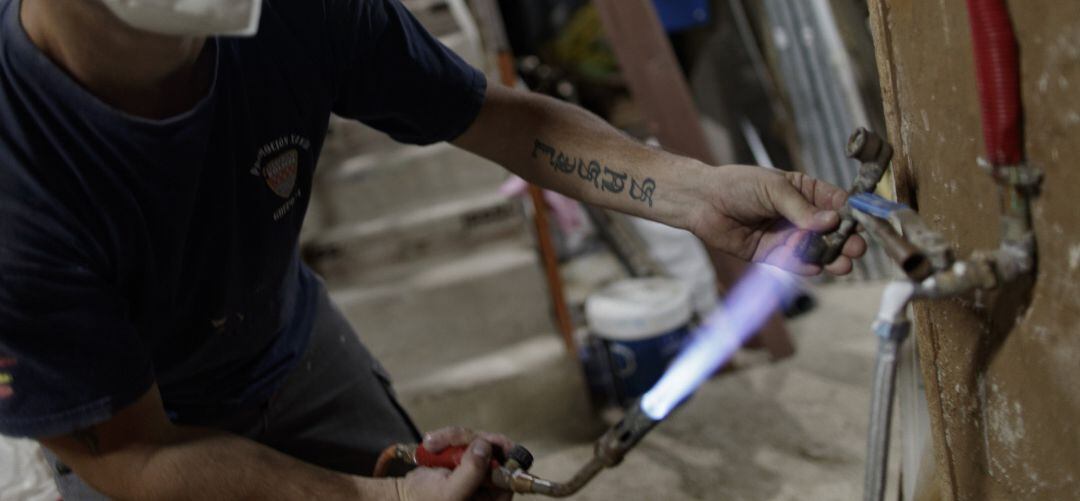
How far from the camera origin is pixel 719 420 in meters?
2.70

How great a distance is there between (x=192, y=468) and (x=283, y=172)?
1.60 feet

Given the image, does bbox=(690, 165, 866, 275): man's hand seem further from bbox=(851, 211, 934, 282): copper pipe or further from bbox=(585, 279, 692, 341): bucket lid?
bbox=(585, 279, 692, 341): bucket lid

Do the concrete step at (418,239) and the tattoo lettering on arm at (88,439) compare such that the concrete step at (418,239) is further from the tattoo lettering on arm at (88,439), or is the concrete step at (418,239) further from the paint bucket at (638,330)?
the tattoo lettering on arm at (88,439)

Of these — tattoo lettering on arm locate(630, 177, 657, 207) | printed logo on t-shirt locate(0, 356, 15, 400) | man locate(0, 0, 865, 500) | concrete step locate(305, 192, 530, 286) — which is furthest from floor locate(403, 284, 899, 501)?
printed logo on t-shirt locate(0, 356, 15, 400)

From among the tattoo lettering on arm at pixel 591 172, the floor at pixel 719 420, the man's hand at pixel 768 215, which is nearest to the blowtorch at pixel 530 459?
the man's hand at pixel 768 215

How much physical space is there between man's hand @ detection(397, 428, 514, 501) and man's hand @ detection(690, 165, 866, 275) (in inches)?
18.6

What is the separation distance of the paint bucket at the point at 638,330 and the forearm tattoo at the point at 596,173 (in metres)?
1.41

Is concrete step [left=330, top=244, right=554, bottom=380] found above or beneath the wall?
beneath

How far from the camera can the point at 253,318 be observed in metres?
1.40

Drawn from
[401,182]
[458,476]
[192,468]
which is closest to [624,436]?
[458,476]

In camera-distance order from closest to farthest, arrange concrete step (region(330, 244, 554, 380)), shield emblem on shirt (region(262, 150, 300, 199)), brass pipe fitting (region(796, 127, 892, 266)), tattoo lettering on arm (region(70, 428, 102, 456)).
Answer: brass pipe fitting (region(796, 127, 892, 266)), tattoo lettering on arm (region(70, 428, 102, 456)), shield emblem on shirt (region(262, 150, 300, 199)), concrete step (region(330, 244, 554, 380))

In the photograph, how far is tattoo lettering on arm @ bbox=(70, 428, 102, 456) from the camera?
3.51 ft

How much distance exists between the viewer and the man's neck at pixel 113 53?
0.97m

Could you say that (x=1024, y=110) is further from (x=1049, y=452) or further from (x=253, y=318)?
(x=253, y=318)
